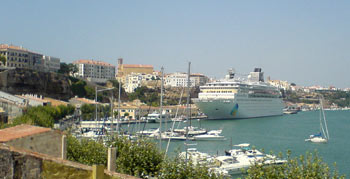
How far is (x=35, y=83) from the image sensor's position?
42844 millimetres

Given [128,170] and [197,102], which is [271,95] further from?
[128,170]

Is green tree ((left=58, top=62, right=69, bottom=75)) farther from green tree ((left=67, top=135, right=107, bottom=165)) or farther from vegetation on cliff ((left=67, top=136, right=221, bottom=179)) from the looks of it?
vegetation on cliff ((left=67, top=136, right=221, bottom=179))

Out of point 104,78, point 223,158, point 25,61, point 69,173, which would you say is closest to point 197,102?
point 25,61

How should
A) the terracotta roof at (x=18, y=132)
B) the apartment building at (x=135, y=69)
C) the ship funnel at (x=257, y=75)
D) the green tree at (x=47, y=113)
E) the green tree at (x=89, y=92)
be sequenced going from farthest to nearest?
1. the apartment building at (x=135, y=69)
2. the ship funnel at (x=257, y=75)
3. the green tree at (x=89, y=92)
4. the green tree at (x=47, y=113)
5. the terracotta roof at (x=18, y=132)

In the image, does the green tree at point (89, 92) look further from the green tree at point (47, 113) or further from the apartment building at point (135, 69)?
the apartment building at point (135, 69)

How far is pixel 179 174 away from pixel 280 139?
2208cm

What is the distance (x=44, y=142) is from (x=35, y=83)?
38.5m

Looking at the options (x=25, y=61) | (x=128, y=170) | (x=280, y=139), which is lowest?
(x=280, y=139)

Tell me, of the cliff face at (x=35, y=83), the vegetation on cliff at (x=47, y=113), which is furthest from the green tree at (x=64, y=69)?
the vegetation on cliff at (x=47, y=113)

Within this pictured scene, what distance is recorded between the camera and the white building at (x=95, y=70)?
69562 mm

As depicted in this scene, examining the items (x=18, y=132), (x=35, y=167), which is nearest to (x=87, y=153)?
(x=18, y=132)

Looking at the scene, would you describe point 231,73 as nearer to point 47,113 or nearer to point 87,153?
point 47,113

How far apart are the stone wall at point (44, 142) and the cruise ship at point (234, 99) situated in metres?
36.9

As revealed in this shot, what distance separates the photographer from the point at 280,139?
28.0 metres
